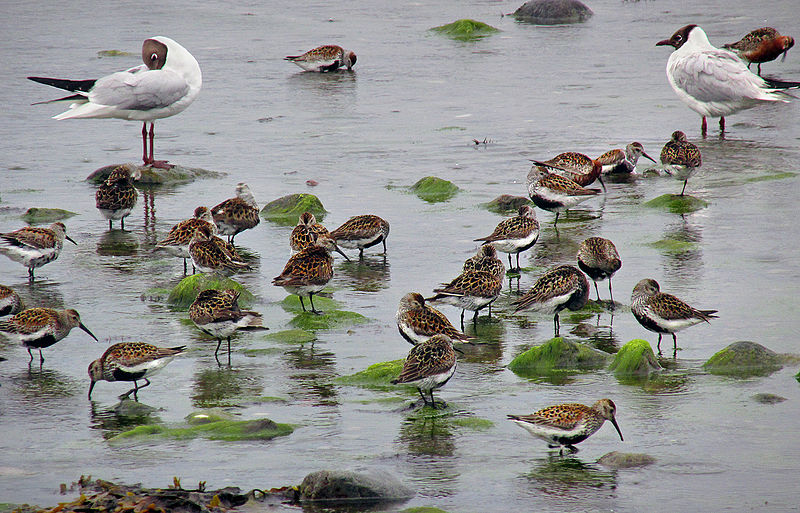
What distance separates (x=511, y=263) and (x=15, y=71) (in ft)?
58.2

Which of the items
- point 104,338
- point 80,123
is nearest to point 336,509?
point 104,338

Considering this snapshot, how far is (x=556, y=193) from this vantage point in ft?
47.9

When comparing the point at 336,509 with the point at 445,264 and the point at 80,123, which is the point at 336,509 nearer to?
the point at 445,264

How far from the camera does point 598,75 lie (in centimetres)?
2534

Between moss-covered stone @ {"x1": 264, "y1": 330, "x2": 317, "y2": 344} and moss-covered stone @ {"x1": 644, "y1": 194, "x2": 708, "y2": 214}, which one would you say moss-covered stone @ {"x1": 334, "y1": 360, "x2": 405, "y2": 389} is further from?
moss-covered stone @ {"x1": 644, "y1": 194, "x2": 708, "y2": 214}

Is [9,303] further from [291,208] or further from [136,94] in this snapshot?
[136,94]

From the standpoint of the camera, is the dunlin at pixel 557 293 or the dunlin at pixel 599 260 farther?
the dunlin at pixel 599 260

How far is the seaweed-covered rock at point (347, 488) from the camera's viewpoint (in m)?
7.19

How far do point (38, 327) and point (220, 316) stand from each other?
170 cm

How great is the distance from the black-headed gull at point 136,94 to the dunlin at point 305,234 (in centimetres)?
553

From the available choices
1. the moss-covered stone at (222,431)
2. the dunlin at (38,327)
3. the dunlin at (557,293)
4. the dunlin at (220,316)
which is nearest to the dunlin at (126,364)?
the dunlin at (220,316)

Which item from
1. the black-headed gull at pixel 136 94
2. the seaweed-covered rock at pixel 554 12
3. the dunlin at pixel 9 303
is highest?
the seaweed-covered rock at pixel 554 12

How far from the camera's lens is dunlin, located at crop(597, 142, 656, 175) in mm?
16828

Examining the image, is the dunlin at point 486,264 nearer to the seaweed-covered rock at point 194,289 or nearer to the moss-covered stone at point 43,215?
the seaweed-covered rock at point 194,289
